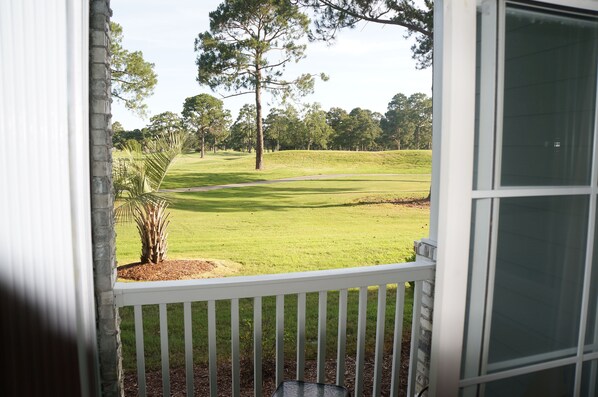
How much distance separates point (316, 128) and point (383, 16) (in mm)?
2305

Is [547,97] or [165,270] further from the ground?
[547,97]

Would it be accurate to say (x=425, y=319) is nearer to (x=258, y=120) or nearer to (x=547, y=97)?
(x=547, y=97)

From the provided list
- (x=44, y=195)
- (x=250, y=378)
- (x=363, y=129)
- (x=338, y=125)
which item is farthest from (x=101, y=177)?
(x=363, y=129)

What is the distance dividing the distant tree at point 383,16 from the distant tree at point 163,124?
290 cm

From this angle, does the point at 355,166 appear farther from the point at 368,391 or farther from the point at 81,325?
the point at 81,325

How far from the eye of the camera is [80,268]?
123cm

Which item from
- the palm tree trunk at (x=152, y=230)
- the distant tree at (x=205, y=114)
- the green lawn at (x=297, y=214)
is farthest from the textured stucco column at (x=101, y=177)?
the distant tree at (x=205, y=114)

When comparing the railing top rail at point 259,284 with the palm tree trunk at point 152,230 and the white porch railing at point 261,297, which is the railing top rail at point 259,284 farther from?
the palm tree trunk at point 152,230

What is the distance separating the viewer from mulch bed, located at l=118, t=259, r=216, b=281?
20.1 feet

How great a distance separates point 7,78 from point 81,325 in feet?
2.30

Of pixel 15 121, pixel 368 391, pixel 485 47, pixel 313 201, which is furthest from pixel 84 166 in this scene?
pixel 313 201

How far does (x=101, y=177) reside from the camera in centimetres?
143

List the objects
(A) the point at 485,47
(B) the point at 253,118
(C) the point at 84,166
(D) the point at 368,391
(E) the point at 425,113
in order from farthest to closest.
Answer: (E) the point at 425,113 → (B) the point at 253,118 → (D) the point at 368,391 → (A) the point at 485,47 → (C) the point at 84,166

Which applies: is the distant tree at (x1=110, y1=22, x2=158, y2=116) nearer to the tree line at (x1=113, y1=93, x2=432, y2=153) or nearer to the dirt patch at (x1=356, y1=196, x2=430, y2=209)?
the tree line at (x1=113, y1=93, x2=432, y2=153)
